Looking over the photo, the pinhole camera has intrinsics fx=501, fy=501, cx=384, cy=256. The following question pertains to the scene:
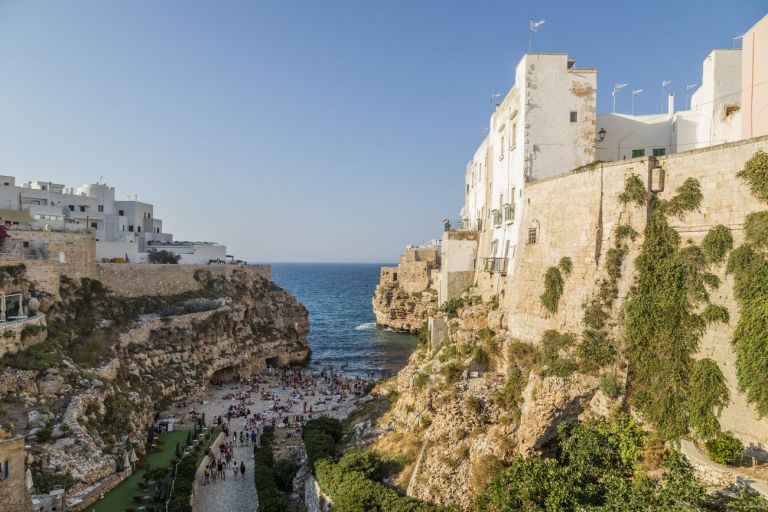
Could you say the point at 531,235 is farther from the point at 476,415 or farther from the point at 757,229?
the point at 757,229

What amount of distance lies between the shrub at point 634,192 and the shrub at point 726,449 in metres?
7.22

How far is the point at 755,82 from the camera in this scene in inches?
711

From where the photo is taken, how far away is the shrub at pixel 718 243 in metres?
14.3

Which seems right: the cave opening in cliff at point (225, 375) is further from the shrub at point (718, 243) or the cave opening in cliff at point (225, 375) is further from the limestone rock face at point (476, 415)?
the shrub at point (718, 243)

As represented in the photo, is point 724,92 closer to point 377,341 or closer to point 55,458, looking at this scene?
point 55,458

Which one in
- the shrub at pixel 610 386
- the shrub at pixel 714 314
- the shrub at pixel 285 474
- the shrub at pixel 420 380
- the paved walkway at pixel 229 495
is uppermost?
the shrub at pixel 714 314

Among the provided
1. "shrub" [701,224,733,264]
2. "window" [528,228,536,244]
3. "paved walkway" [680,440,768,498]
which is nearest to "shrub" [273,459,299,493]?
"window" [528,228,536,244]

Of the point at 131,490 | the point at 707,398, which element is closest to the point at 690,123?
the point at 707,398

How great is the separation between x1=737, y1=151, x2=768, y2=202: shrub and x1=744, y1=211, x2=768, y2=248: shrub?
49 cm

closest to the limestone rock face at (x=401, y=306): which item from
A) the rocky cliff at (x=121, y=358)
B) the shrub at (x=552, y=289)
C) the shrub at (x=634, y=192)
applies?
the rocky cliff at (x=121, y=358)

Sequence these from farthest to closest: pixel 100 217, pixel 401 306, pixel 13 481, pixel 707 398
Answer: pixel 401 306
pixel 100 217
pixel 13 481
pixel 707 398

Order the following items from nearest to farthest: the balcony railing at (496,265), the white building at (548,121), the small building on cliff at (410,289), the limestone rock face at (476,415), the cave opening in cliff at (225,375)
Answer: the limestone rock face at (476,415), the white building at (548,121), the balcony railing at (496,265), the cave opening in cliff at (225,375), the small building on cliff at (410,289)

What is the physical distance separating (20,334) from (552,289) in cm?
2588

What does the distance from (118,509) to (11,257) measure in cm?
1967
